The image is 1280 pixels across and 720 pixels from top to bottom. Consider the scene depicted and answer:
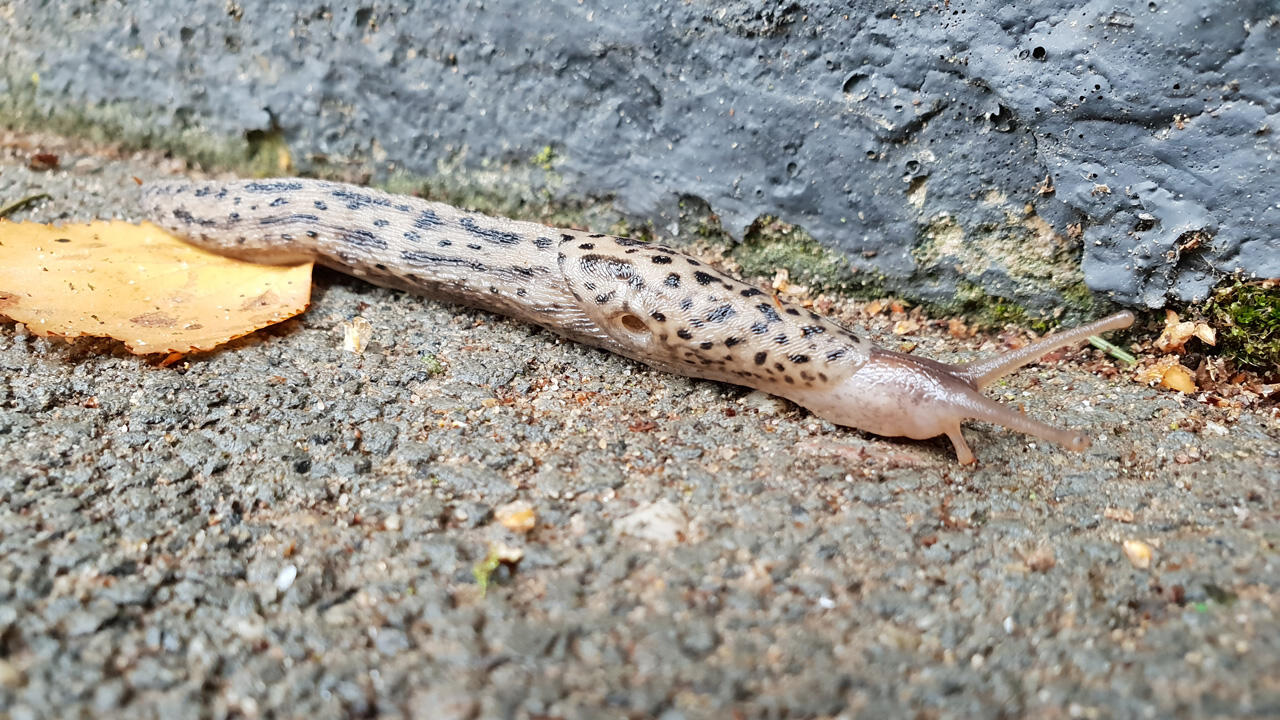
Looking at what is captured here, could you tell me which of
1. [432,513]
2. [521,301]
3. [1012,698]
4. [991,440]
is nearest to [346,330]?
[521,301]

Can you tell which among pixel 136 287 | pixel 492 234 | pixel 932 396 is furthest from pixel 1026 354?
pixel 136 287

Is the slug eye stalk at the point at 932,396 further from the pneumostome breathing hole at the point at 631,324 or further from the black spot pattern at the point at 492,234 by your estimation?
the black spot pattern at the point at 492,234

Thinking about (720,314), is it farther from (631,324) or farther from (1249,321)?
(1249,321)

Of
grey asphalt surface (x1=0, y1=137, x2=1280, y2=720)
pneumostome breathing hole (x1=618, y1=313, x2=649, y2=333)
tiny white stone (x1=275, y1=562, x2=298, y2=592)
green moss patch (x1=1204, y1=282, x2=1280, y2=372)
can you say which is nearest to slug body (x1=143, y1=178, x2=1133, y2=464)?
pneumostome breathing hole (x1=618, y1=313, x2=649, y2=333)

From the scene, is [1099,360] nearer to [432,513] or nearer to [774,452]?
[774,452]

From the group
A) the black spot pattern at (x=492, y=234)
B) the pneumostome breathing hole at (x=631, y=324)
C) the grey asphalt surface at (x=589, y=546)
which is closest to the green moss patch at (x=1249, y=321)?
the grey asphalt surface at (x=589, y=546)

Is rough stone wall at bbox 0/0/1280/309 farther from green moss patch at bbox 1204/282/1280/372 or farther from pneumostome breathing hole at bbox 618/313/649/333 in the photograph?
pneumostome breathing hole at bbox 618/313/649/333
